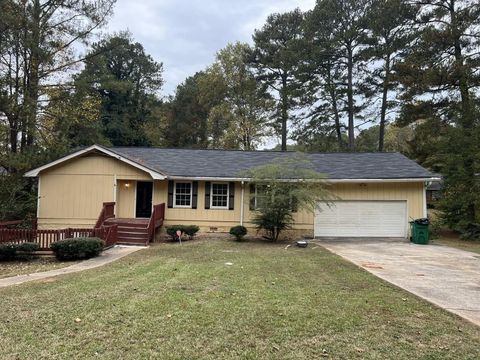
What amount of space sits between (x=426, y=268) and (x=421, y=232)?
20.6 ft

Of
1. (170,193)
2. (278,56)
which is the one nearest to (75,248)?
(170,193)

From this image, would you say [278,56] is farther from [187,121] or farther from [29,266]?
[29,266]

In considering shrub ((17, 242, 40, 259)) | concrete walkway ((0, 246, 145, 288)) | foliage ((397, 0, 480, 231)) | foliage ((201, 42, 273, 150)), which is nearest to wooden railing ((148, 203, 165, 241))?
concrete walkway ((0, 246, 145, 288))

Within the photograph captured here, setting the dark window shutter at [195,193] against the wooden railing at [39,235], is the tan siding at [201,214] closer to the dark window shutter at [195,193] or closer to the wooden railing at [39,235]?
the dark window shutter at [195,193]

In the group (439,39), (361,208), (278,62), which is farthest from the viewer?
(278,62)

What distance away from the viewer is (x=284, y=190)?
44.3ft

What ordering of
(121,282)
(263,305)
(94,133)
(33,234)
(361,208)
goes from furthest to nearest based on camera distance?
(94,133) → (361,208) → (33,234) → (121,282) → (263,305)

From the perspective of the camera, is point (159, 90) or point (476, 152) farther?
point (159, 90)

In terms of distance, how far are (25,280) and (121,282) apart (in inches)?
98.8

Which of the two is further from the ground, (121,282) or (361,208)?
(361,208)

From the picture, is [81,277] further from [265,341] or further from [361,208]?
[361,208]

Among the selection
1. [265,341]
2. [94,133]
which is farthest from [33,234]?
[94,133]

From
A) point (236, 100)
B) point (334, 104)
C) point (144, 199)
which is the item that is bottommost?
point (144, 199)

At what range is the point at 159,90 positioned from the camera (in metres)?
41.4
